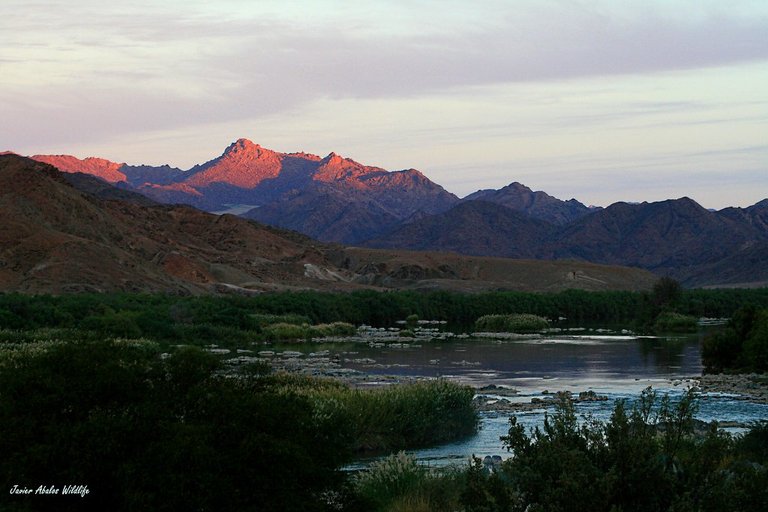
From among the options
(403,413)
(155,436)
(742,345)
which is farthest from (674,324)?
(155,436)

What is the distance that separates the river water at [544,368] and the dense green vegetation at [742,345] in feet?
2.82

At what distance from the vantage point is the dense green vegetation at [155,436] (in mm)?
8961

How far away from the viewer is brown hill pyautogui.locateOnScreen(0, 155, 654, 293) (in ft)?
243

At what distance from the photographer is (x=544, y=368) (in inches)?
1484

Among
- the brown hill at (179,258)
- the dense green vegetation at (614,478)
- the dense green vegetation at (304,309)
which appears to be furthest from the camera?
the brown hill at (179,258)

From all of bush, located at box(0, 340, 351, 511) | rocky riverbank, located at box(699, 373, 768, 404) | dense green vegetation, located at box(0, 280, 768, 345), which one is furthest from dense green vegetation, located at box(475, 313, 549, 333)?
bush, located at box(0, 340, 351, 511)

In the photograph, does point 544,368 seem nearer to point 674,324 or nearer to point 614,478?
point 674,324

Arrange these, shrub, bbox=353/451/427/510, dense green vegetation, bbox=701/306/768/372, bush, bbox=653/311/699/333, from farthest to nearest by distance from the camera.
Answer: bush, bbox=653/311/699/333
dense green vegetation, bbox=701/306/768/372
shrub, bbox=353/451/427/510

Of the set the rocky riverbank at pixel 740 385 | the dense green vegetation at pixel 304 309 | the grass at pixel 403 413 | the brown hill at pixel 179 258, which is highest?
the brown hill at pixel 179 258

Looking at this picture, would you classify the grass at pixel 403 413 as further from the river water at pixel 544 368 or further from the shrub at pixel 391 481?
the shrub at pixel 391 481

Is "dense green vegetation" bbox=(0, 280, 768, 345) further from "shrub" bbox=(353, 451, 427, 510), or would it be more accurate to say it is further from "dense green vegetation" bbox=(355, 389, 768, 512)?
"dense green vegetation" bbox=(355, 389, 768, 512)

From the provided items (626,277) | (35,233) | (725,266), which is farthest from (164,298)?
(725,266)

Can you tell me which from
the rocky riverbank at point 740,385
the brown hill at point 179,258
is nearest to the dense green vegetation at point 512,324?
the rocky riverbank at point 740,385

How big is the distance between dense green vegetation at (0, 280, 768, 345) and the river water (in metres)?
8.06
